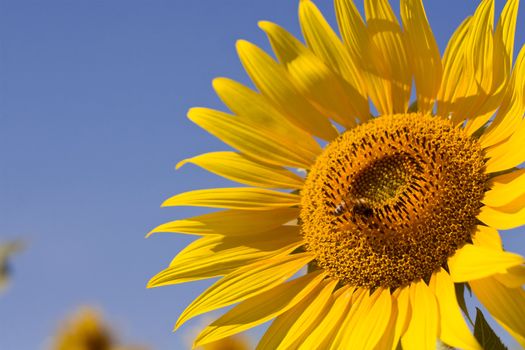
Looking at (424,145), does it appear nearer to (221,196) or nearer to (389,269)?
(389,269)

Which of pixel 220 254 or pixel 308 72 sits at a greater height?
pixel 308 72

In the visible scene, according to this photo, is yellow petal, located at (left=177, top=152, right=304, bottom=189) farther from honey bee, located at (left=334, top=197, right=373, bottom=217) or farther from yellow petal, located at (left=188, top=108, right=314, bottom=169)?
honey bee, located at (left=334, top=197, right=373, bottom=217)

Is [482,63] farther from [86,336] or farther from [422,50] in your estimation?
[86,336]

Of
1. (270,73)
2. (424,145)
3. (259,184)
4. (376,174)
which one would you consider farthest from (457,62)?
(259,184)

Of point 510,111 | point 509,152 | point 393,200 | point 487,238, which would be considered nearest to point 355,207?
point 393,200

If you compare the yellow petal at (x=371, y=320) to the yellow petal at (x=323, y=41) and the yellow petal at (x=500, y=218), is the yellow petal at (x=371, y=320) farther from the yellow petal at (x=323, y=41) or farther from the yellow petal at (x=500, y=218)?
the yellow petal at (x=323, y=41)
